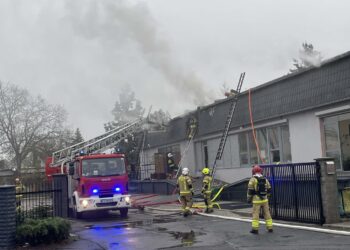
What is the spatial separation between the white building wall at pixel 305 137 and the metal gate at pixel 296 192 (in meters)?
4.85

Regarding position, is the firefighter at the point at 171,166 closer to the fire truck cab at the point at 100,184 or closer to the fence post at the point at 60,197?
the fire truck cab at the point at 100,184

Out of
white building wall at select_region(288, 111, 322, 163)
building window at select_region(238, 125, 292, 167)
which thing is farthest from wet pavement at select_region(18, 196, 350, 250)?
building window at select_region(238, 125, 292, 167)

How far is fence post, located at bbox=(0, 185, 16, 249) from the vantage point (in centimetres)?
1068

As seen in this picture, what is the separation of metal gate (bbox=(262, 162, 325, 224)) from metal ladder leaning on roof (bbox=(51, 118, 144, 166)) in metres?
15.2

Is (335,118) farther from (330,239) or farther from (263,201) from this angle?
(330,239)

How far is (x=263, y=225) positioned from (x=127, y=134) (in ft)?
61.5

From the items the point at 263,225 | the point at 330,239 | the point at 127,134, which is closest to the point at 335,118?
the point at 263,225

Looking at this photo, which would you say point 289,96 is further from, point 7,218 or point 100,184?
point 7,218

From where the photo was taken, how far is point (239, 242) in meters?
10.2

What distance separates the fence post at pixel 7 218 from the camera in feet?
35.0

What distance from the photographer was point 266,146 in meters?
22.0

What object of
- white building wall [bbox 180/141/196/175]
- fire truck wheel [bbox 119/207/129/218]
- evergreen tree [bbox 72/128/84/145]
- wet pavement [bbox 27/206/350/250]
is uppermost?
evergreen tree [bbox 72/128/84/145]

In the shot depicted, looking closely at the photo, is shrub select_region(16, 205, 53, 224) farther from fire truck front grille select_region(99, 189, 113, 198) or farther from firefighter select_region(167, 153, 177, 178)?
firefighter select_region(167, 153, 177, 178)

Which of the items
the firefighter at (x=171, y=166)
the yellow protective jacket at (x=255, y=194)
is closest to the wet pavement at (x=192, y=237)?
the yellow protective jacket at (x=255, y=194)
